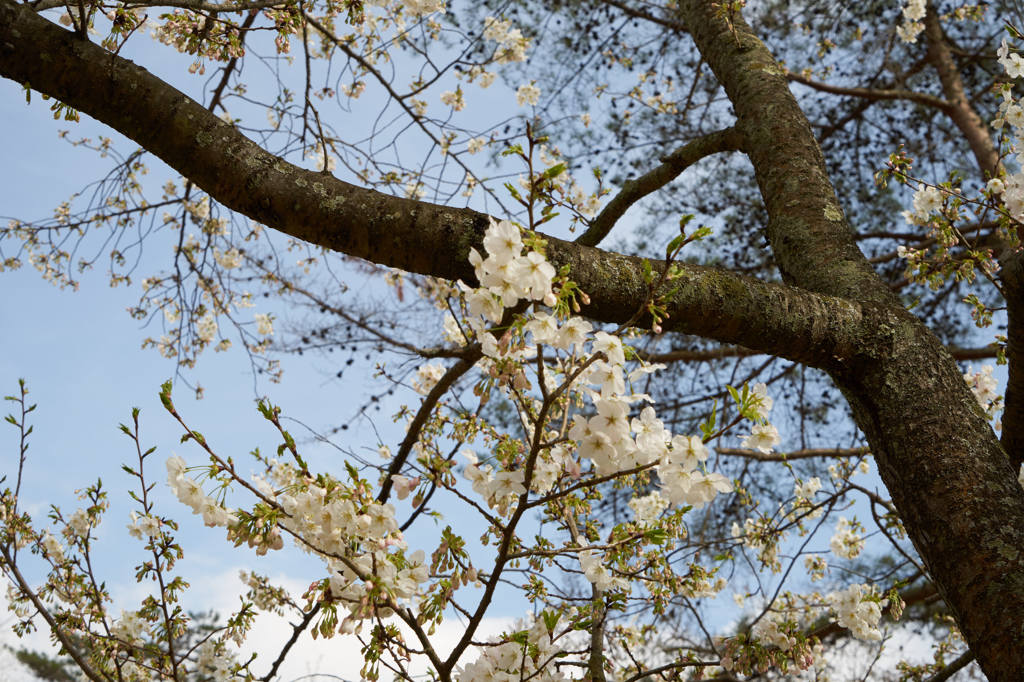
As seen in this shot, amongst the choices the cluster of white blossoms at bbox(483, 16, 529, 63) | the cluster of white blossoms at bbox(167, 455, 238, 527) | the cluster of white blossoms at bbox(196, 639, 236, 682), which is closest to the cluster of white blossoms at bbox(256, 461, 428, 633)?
the cluster of white blossoms at bbox(167, 455, 238, 527)

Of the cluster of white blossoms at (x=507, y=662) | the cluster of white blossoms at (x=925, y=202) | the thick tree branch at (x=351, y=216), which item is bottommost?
the cluster of white blossoms at (x=507, y=662)

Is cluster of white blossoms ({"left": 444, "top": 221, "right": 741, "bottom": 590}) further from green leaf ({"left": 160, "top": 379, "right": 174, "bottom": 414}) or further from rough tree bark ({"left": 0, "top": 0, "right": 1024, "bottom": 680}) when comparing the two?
green leaf ({"left": 160, "top": 379, "right": 174, "bottom": 414})

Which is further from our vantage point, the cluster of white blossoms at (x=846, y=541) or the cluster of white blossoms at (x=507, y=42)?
the cluster of white blossoms at (x=507, y=42)

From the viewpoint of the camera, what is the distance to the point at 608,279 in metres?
1.26

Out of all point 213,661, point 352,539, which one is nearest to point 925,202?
point 352,539

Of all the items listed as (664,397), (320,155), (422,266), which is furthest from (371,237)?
(664,397)

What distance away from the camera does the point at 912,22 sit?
172 inches

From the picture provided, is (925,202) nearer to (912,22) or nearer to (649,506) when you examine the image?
(649,506)

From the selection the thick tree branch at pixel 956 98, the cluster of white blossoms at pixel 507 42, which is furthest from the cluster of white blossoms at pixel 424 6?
the thick tree branch at pixel 956 98

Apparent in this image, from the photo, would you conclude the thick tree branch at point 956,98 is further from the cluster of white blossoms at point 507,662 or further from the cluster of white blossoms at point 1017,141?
the cluster of white blossoms at point 507,662

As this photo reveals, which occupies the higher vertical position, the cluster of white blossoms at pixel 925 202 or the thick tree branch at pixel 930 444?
the cluster of white blossoms at pixel 925 202

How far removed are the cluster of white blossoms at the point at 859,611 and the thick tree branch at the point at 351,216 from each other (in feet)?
4.33

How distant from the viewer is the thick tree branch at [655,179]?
173 centimetres

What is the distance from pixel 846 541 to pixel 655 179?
191cm
